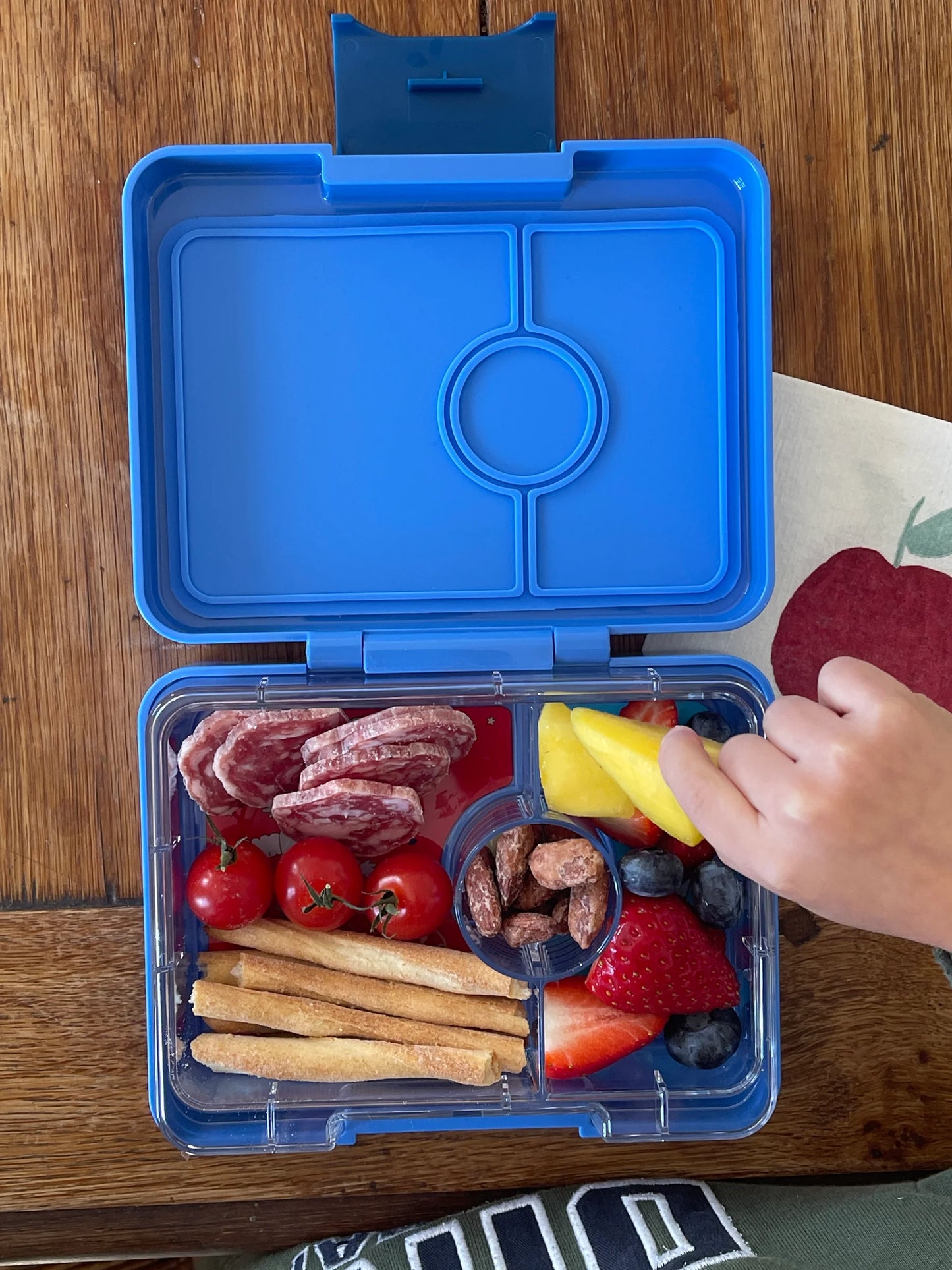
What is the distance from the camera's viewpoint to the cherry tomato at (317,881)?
2.64ft

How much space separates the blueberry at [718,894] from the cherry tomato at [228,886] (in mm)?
367

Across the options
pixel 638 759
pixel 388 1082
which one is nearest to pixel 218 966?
pixel 388 1082

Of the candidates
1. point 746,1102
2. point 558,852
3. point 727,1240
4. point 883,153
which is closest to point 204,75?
point 883,153

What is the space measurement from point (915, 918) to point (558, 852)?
28 cm

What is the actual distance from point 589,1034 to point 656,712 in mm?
276

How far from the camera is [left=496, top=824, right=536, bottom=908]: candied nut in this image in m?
0.81

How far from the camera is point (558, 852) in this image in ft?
2.63

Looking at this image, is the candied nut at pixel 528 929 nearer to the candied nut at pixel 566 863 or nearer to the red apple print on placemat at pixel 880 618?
the candied nut at pixel 566 863

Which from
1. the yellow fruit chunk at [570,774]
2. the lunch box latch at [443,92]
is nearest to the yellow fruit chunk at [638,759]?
the yellow fruit chunk at [570,774]

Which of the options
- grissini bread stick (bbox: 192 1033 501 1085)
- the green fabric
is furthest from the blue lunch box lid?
the green fabric

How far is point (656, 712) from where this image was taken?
0.83 meters

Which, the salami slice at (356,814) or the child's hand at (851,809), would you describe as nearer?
the child's hand at (851,809)

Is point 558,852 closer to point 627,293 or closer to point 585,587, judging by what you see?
point 585,587

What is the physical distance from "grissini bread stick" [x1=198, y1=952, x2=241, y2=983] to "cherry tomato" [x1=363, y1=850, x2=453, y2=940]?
129 millimetres
